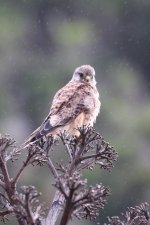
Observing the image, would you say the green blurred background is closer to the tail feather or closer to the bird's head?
the bird's head

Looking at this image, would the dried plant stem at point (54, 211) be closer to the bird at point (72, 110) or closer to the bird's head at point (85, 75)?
the bird at point (72, 110)

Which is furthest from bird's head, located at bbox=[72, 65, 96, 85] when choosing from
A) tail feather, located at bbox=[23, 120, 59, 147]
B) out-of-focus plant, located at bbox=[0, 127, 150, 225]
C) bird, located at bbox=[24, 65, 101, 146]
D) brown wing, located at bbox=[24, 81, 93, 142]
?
out-of-focus plant, located at bbox=[0, 127, 150, 225]

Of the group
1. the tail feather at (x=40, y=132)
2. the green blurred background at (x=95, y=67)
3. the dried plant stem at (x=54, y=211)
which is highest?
the green blurred background at (x=95, y=67)

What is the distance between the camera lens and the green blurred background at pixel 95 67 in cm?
1080

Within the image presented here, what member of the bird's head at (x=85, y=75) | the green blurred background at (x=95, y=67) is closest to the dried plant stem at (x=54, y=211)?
the bird's head at (x=85, y=75)

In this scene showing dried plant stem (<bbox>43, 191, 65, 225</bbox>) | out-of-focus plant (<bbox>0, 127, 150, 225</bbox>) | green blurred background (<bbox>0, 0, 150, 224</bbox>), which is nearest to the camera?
out-of-focus plant (<bbox>0, 127, 150, 225</bbox>)

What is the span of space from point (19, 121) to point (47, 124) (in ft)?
26.3

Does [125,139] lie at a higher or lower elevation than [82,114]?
higher

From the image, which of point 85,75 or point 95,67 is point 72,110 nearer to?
point 85,75

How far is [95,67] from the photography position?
12859 millimetres

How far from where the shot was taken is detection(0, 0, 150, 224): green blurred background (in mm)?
10805

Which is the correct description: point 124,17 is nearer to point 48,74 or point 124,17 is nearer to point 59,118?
point 48,74

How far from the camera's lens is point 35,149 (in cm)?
224

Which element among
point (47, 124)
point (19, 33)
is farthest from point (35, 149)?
point (19, 33)
